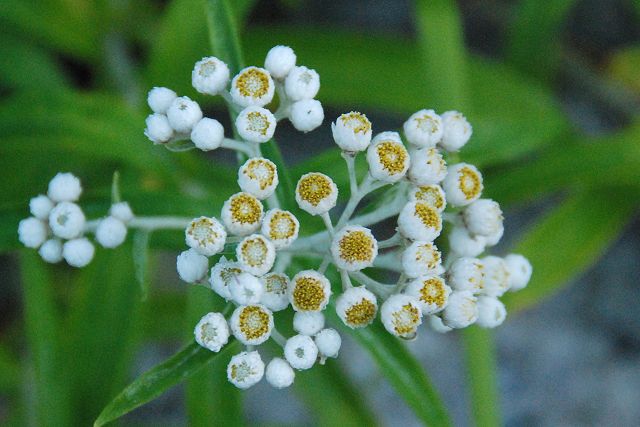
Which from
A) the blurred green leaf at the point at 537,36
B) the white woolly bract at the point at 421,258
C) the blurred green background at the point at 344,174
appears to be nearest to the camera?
the white woolly bract at the point at 421,258

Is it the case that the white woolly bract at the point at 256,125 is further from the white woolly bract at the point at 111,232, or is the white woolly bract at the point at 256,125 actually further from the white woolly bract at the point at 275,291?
the white woolly bract at the point at 111,232

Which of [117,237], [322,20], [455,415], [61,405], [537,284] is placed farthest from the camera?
[322,20]

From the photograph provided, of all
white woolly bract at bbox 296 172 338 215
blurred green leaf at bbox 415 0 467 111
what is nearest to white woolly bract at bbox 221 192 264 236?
white woolly bract at bbox 296 172 338 215

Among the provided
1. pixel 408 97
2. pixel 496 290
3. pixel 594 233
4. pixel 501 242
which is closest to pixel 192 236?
pixel 496 290

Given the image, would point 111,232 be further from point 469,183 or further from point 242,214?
point 469,183

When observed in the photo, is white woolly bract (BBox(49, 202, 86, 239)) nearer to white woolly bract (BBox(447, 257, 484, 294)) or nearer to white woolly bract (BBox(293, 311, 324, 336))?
white woolly bract (BBox(293, 311, 324, 336))

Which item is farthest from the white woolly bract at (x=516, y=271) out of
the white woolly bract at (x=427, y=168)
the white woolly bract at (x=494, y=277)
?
the white woolly bract at (x=427, y=168)

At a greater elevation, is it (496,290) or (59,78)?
(59,78)

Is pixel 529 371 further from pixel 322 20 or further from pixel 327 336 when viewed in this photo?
pixel 327 336
